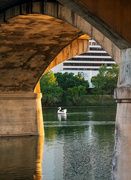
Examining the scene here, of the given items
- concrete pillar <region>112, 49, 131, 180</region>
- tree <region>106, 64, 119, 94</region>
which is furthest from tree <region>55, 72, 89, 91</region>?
concrete pillar <region>112, 49, 131, 180</region>

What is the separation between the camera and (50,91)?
346 feet

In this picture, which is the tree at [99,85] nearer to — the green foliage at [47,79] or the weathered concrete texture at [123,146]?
the green foliage at [47,79]

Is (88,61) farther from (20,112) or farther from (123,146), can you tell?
(123,146)

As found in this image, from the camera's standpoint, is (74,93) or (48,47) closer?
(48,47)

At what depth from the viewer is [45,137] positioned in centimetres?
3928

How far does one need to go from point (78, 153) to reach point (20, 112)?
10793 millimetres

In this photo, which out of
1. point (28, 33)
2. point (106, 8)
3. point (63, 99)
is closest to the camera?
point (106, 8)

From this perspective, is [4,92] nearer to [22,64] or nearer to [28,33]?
[22,64]

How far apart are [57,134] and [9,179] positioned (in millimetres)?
19369

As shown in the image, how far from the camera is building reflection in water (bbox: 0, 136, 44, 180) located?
23.7 m

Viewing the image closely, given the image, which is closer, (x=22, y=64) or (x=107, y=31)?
(x=107, y=31)

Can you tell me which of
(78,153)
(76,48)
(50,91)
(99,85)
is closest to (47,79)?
(50,91)

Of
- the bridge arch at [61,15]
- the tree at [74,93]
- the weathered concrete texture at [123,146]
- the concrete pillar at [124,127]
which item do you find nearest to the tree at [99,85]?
the tree at [74,93]

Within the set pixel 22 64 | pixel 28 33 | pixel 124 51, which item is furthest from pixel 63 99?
pixel 124 51
